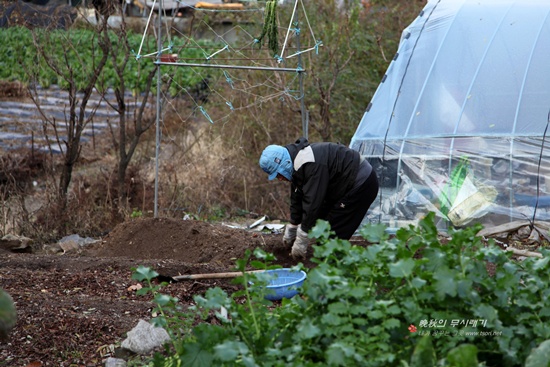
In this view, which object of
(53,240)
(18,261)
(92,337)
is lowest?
(53,240)

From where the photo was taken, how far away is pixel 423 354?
9.37ft

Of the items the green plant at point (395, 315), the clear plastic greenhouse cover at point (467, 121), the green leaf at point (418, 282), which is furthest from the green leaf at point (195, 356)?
the clear plastic greenhouse cover at point (467, 121)

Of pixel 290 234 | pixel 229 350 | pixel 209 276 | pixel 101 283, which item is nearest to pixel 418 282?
pixel 229 350

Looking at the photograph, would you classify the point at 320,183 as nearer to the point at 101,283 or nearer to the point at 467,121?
the point at 101,283

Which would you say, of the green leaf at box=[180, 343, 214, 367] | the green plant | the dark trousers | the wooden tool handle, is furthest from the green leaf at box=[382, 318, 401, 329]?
the dark trousers

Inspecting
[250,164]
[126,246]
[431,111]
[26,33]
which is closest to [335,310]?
[126,246]

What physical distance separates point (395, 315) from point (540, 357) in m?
0.60

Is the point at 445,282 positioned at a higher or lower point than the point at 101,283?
higher

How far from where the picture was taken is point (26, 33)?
19.5 metres

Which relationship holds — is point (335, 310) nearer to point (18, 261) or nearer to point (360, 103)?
point (18, 261)

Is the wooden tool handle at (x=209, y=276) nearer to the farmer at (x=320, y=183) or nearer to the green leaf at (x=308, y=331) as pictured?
the farmer at (x=320, y=183)

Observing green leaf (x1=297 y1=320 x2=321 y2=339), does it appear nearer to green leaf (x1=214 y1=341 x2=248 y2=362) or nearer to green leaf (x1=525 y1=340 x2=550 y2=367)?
green leaf (x1=214 y1=341 x2=248 y2=362)

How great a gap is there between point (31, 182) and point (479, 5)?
7246mm

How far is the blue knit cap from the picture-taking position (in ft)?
21.8
